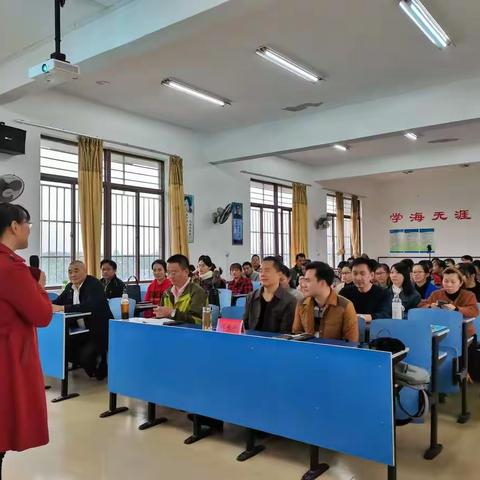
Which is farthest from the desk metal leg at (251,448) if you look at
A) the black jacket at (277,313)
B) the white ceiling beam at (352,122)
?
the white ceiling beam at (352,122)

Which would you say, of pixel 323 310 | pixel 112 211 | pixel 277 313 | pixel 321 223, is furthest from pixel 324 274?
pixel 321 223

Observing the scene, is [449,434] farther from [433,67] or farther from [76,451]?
[433,67]

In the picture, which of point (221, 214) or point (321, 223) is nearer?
point (221, 214)

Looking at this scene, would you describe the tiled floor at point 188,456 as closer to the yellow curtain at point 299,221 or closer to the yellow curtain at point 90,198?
the yellow curtain at point 90,198

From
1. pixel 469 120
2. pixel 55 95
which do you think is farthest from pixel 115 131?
pixel 469 120

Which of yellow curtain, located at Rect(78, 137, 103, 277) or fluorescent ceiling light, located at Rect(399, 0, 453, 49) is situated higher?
fluorescent ceiling light, located at Rect(399, 0, 453, 49)

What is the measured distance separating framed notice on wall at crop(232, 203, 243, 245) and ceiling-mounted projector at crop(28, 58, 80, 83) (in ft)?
18.9

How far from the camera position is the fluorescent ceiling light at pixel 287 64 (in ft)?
17.3

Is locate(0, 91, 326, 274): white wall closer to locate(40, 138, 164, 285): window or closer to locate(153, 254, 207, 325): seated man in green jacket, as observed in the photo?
locate(40, 138, 164, 285): window

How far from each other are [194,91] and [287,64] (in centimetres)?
152

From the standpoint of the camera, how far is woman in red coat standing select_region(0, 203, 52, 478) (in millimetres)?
1735

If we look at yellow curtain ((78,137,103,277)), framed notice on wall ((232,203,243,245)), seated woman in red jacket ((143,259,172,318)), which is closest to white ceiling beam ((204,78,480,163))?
framed notice on wall ((232,203,243,245))

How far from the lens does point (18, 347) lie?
1.78 m

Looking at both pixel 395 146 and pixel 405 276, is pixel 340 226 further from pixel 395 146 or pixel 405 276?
pixel 405 276
